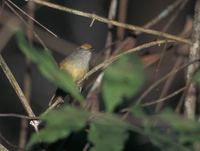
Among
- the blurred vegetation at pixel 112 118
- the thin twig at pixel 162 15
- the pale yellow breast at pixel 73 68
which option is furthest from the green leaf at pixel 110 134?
the pale yellow breast at pixel 73 68

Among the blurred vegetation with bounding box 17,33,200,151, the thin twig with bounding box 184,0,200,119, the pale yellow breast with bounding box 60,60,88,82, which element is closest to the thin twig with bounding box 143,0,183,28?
the thin twig with bounding box 184,0,200,119

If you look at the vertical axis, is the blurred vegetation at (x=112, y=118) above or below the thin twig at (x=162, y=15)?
above

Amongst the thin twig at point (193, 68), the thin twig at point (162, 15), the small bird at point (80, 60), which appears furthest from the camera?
the small bird at point (80, 60)

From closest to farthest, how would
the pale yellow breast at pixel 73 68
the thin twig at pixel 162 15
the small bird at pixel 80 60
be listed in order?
1. the thin twig at pixel 162 15
2. the pale yellow breast at pixel 73 68
3. the small bird at pixel 80 60

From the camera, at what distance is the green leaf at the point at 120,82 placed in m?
0.74

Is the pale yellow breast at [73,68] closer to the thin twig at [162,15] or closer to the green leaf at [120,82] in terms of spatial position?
the thin twig at [162,15]

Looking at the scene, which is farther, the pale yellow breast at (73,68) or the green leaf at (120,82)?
the pale yellow breast at (73,68)

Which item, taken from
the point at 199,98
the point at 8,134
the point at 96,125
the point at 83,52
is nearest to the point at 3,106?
the point at 8,134

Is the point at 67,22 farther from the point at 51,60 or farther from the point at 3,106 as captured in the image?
the point at 51,60

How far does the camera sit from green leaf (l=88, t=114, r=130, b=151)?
740 millimetres

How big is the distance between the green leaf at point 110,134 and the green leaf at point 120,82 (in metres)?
0.02

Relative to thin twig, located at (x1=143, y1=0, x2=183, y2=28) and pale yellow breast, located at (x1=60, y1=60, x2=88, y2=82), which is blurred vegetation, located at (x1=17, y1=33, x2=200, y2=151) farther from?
pale yellow breast, located at (x1=60, y1=60, x2=88, y2=82)

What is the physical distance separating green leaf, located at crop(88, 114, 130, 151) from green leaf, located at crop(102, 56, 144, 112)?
18mm

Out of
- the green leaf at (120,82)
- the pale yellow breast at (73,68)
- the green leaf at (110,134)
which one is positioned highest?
the green leaf at (120,82)
